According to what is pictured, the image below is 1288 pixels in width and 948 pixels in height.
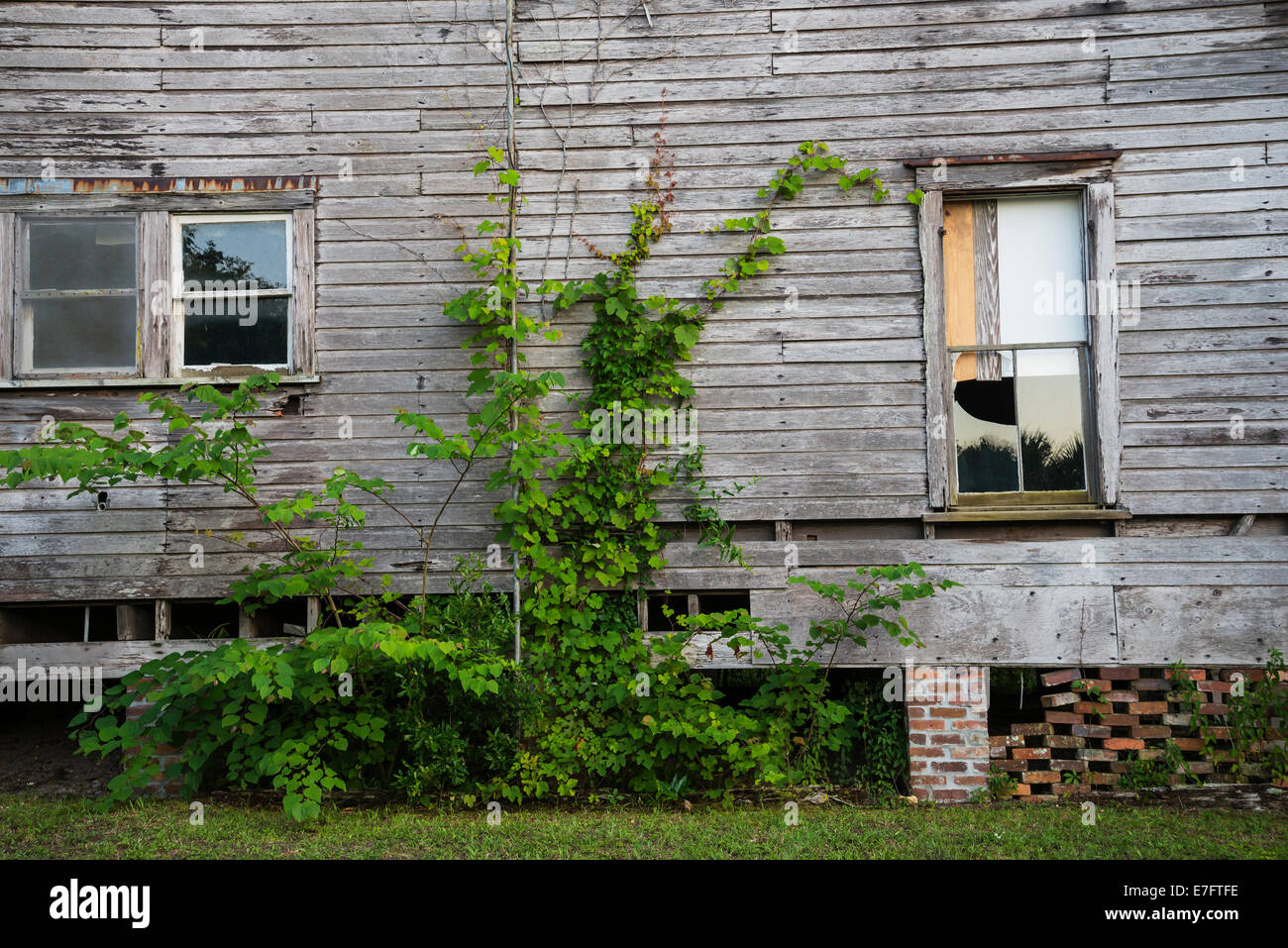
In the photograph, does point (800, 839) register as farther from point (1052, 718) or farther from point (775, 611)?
point (1052, 718)

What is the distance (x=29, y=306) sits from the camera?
627 centimetres

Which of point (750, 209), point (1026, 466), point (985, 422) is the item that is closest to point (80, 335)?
point (750, 209)

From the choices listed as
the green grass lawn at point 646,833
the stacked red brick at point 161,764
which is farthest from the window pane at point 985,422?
the stacked red brick at point 161,764

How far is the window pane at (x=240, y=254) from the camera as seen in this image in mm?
6305

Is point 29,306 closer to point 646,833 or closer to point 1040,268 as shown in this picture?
point 646,833

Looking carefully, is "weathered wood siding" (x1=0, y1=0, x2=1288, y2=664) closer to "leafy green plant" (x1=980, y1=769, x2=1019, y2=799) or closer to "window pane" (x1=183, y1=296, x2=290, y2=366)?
"window pane" (x1=183, y1=296, x2=290, y2=366)

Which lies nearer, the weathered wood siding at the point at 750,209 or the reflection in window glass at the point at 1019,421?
the weathered wood siding at the point at 750,209

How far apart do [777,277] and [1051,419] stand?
6.69 feet

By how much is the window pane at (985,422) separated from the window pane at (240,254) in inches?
183

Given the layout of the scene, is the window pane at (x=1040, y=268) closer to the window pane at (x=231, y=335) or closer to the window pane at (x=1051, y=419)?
the window pane at (x=1051, y=419)

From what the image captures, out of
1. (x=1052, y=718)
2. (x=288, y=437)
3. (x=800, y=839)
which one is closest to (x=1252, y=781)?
(x=1052, y=718)

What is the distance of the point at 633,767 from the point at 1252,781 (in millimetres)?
3771

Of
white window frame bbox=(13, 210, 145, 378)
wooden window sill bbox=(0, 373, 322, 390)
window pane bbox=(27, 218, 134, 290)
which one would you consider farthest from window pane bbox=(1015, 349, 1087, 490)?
window pane bbox=(27, 218, 134, 290)

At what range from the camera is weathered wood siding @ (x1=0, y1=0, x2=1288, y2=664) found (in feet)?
19.3
